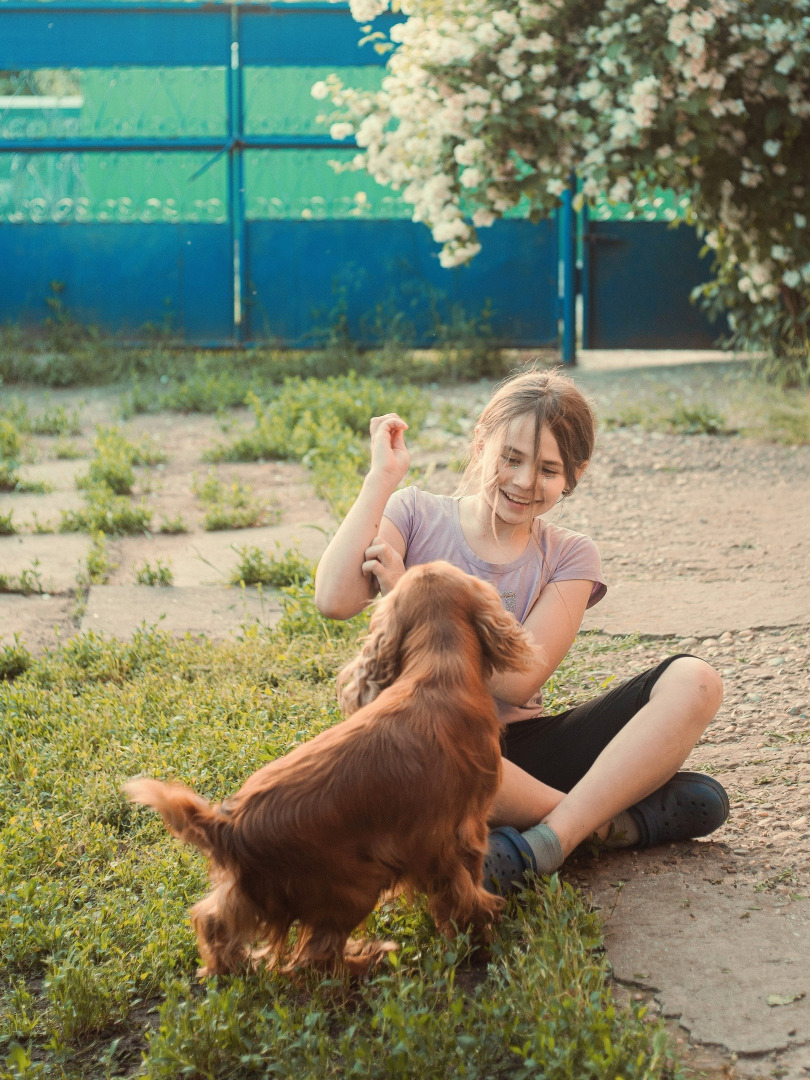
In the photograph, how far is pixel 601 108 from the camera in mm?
6637

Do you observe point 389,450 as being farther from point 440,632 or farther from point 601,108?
point 601,108

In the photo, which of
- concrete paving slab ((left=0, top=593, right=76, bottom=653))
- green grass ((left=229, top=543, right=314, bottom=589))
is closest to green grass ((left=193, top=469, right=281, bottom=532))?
green grass ((left=229, top=543, right=314, bottom=589))

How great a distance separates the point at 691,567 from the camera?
451 centimetres

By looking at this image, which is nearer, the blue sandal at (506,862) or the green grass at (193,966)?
the green grass at (193,966)

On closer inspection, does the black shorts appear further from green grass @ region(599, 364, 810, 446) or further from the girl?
green grass @ region(599, 364, 810, 446)

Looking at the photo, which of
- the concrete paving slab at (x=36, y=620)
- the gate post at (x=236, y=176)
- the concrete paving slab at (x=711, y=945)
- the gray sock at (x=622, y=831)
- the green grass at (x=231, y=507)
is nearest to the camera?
the concrete paving slab at (x=711, y=945)

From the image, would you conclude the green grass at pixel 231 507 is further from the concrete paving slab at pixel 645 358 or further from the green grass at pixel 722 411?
the concrete paving slab at pixel 645 358

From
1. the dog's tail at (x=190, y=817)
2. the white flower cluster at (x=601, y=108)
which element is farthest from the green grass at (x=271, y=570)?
the white flower cluster at (x=601, y=108)

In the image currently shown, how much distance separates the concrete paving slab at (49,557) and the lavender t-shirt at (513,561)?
2.06 meters

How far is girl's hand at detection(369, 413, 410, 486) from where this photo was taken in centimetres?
244

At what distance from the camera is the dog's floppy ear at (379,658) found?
1989 millimetres

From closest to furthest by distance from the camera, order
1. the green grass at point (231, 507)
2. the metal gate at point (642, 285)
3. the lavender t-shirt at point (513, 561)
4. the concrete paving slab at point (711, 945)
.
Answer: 1. the concrete paving slab at point (711, 945)
2. the lavender t-shirt at point (513, 561)
3. the green grass at point (231, 507)
4. the metal gate at point (642, 285)

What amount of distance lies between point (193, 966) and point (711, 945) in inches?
38.4

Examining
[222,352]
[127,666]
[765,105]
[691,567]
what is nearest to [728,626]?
[691,567]
